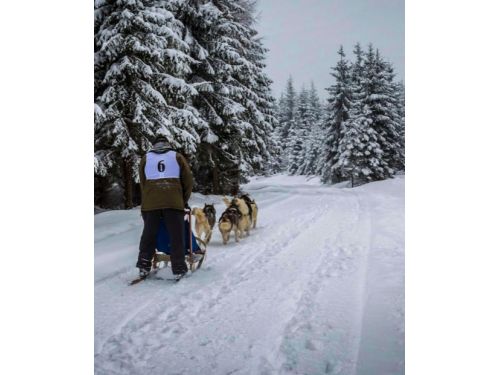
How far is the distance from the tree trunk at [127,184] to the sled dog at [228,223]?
5.57ft

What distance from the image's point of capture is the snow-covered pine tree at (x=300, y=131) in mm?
3938

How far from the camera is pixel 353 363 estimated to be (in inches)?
85.1

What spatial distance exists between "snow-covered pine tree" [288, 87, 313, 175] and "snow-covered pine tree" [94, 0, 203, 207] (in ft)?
4.06

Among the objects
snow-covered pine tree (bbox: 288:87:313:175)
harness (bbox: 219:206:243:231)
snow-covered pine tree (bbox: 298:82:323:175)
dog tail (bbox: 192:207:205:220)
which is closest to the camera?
snow-covered pine tree (bbox: 298:82:323:175)

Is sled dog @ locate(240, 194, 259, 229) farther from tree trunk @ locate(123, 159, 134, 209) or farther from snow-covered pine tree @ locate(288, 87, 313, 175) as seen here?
tree trunk @ locate(123, 159, 134, 209)

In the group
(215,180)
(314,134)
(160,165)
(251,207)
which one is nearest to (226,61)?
(314,134)

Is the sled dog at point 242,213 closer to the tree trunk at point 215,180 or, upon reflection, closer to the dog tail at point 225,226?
the dog tail at point 225,226

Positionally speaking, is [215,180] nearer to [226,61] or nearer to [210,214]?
[210,214]

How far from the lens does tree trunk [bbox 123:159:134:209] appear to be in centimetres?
352

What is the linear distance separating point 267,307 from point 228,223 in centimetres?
255

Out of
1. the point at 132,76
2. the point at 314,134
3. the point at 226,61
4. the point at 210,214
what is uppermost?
the point at 226,61

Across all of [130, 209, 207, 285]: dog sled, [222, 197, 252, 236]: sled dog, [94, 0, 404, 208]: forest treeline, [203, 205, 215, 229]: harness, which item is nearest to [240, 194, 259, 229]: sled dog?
[222, 197, 252, 236]: sled dog

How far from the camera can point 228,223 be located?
5.31m
